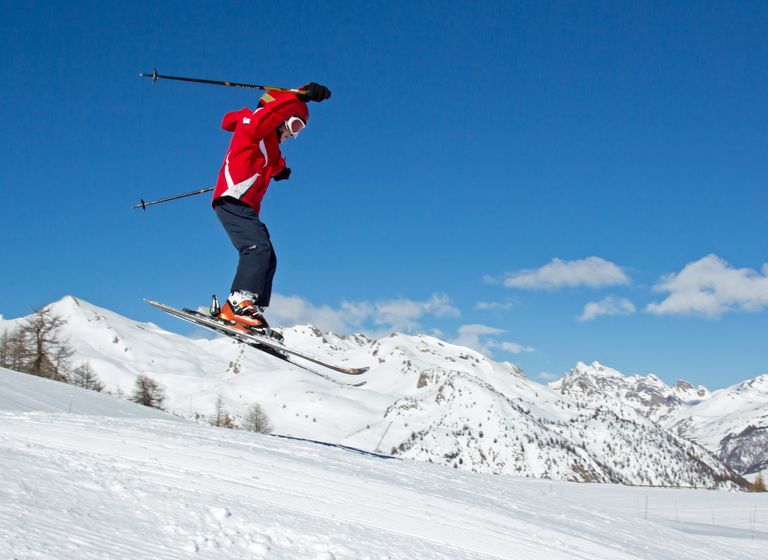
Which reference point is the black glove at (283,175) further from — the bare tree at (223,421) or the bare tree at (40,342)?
the bare tree at (40,342)

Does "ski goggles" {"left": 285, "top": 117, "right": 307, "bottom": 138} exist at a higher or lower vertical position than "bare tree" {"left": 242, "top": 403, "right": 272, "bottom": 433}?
higher

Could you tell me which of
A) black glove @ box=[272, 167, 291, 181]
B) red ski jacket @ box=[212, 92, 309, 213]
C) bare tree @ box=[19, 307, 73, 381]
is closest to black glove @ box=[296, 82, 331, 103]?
red ski jacket @ box=[212, 92, 309, 213]

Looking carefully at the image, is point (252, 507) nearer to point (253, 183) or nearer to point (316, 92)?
point (253, 183)

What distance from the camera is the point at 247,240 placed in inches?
305

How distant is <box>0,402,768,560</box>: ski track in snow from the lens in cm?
284

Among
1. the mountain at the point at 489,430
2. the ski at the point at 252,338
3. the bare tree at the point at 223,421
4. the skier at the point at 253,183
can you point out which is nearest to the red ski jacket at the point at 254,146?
the skier at the point at 253,183

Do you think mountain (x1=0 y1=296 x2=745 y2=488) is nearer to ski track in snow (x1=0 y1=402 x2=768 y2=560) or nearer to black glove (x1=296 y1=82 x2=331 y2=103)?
ski track in snow (x1=0 y1=402 x2=768 y2=560)

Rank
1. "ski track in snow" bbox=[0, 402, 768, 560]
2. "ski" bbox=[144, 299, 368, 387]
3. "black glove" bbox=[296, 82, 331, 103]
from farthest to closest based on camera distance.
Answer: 1. "ski" bbox=[144, 299, 368, 387]
2. "black glove" bbox=[296, 82, 331, 103]
3. "ski track in snow" bbox=[0, 402, 768, 560]

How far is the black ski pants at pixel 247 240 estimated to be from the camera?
774cm

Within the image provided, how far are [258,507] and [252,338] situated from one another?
455 centimetres

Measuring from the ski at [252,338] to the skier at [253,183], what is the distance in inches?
5.2

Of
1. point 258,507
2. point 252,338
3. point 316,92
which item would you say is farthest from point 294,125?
point 258,507

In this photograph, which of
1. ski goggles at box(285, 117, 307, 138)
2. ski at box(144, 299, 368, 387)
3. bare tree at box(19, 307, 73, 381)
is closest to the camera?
ski goggles at box(285, 117, 307, 138)

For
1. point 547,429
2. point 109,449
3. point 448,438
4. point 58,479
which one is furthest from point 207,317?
point 547,429
